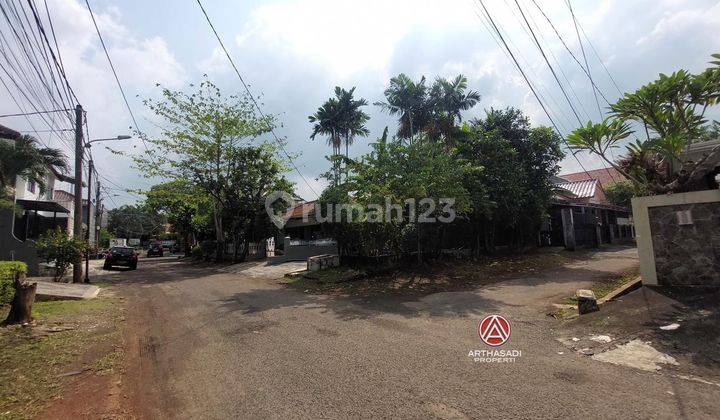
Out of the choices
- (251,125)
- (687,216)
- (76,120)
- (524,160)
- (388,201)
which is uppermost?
(251,125)

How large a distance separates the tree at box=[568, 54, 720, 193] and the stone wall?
2.06 ft

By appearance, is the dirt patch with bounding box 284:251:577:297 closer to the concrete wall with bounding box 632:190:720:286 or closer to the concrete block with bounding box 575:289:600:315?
the concrete block with bounding box 575:289:600:315

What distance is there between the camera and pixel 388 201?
1298 centimetres

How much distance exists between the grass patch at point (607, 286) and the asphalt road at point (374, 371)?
1.82 feet

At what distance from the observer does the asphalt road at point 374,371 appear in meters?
3.81

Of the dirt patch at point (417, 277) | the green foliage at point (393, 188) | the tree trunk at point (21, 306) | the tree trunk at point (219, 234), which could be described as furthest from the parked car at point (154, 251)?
the tree trunk at point (21, 306)

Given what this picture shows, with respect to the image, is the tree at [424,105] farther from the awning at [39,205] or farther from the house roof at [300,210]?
the awning at [39,205]

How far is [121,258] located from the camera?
22.2 m

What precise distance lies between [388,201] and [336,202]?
2.10 meters

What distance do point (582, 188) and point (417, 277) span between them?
74.4 ft

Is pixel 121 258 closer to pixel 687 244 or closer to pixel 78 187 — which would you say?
pixel 78 187

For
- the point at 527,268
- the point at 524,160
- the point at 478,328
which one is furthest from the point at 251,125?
the point at 478,328

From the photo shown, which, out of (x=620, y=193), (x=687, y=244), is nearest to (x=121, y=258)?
(x=687, y=244)

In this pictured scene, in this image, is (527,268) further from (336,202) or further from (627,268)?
(336,202)
